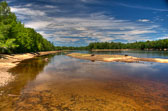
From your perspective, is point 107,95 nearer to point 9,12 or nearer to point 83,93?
point 83,93

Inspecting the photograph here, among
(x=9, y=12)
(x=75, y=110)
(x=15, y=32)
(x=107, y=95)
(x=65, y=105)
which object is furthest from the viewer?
(x=15, y=32)

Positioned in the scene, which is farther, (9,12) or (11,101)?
(9,12)

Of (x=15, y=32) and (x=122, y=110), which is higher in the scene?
(x=15, y=32)

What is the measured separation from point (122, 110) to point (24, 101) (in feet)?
26.9

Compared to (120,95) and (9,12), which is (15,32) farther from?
(120,95)

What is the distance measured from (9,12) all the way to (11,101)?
56.9 m

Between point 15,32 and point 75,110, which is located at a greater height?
point 15,32

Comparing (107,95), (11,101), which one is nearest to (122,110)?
(107,95)

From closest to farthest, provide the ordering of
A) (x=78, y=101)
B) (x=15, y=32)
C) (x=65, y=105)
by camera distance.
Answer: (x=65, y=105)
(x=78, y=101)
(x=15, y=32)

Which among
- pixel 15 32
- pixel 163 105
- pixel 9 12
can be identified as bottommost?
pixel 163 105

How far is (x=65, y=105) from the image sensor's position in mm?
9086

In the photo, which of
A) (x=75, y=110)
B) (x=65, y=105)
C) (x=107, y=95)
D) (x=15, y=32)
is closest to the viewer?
(x=75, y=110)

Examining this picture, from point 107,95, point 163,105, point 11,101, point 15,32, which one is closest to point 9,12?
point 15,32

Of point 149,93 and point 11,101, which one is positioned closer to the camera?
point 11,101
